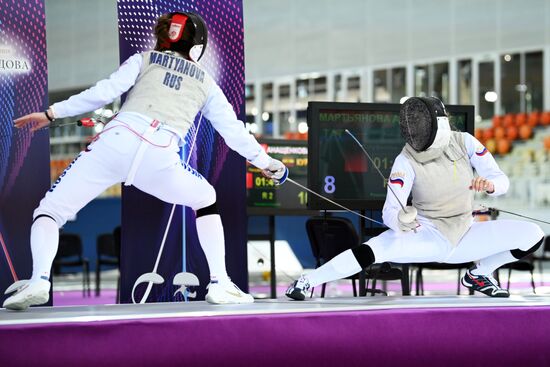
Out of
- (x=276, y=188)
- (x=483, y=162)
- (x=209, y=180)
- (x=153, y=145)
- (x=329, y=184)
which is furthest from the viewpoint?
(x=276, y=188)

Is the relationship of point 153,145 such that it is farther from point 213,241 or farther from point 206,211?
point 213,241

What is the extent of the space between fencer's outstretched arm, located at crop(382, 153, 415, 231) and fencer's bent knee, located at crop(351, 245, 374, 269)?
16 cm

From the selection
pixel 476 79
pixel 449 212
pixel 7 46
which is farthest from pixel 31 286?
pixel 476 79

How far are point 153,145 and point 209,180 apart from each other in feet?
3.17

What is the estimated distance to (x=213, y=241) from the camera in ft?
12.3

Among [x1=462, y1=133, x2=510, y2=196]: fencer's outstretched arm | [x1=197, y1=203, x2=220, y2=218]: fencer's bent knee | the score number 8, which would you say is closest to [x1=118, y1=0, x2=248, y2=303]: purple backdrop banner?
the score number 8

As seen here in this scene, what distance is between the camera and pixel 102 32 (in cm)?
1681

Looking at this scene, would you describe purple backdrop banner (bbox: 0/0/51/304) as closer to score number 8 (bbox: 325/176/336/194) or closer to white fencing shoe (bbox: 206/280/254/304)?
white fencing shoe (bbox: 206/280/254/304)

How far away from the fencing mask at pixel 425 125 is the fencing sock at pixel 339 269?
0.62 m

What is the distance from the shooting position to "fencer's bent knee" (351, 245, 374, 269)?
3785 mm

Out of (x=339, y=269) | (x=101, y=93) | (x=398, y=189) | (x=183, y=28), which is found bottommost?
(x=339, y=269)

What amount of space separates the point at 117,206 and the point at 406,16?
6.39 meters

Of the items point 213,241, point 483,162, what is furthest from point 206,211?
point 483,162

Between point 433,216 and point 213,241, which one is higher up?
point 433,216
